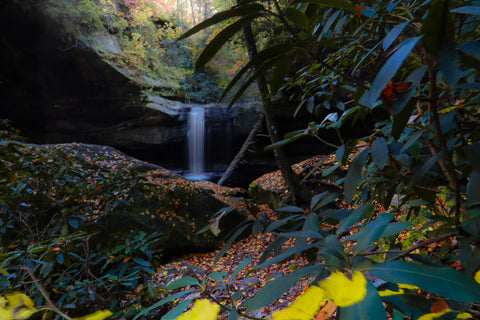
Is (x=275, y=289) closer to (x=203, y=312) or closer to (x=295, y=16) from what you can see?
(x=203, y=312)

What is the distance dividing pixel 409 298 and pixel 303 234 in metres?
0.16

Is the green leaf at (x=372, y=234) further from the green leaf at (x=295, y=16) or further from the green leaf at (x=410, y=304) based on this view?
the green leaf at (x=295, y=16)

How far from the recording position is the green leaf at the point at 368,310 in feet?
0.76

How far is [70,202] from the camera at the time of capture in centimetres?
150

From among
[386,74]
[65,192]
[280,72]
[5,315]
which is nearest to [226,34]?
[280,72]

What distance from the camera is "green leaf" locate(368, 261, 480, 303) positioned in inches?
10.3

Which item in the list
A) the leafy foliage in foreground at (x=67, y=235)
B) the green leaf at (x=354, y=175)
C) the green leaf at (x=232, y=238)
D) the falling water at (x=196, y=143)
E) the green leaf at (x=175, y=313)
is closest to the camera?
the green leaf at (x=175, y=313)

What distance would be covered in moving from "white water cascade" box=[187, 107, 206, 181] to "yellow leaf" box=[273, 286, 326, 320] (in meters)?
9.50

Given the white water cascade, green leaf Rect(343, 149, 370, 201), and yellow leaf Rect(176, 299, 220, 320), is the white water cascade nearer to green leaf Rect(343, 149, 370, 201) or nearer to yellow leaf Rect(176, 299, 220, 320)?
green leaf Rect(343, 149, 370, 201)

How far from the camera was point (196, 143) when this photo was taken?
9.90 meters

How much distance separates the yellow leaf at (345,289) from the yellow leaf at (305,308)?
18 millimetres

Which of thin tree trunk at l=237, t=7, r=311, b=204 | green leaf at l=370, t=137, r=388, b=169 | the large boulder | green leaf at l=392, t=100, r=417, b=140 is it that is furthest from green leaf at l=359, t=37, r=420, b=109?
thin tree trunk at l=237, t=7, r=311, b=204

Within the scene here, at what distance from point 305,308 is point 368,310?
6cm

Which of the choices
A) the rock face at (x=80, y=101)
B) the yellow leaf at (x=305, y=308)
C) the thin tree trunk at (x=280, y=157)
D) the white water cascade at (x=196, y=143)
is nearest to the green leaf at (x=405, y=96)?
the yellow leaf at (x=305, y=308)
